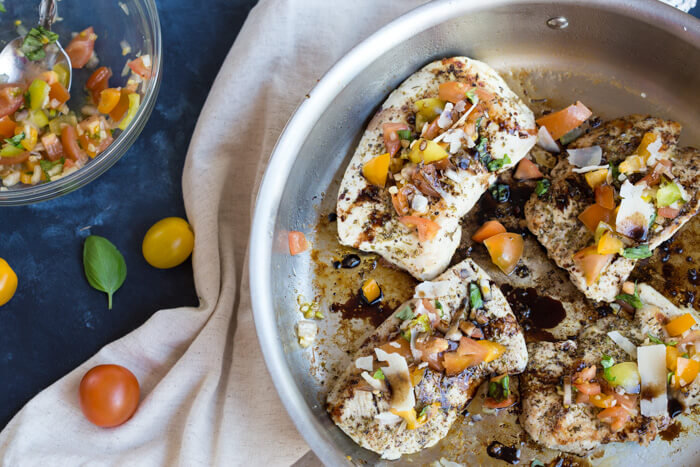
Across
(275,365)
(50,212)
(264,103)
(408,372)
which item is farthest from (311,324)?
(50,212)

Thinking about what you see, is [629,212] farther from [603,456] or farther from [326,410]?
[326,410]

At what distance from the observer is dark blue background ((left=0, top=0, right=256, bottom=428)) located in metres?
4.39

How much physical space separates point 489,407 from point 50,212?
11.2 ft

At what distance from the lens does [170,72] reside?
4.68m

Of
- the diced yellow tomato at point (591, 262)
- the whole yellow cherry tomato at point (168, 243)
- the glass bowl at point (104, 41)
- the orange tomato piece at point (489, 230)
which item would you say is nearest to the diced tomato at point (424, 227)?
the orange tomato piece at point (489, 230)

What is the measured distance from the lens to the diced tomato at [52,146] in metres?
4.30

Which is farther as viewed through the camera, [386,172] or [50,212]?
[50,212]

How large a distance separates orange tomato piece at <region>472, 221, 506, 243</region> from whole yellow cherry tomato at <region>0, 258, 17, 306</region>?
326 centimetres

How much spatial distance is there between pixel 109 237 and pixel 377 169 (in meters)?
2.05

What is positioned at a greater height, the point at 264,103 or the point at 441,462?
the point at 264,103

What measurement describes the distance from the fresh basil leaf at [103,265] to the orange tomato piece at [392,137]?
206cm

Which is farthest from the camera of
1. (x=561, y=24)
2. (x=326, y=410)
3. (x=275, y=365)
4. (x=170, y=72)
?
(x=170, y=72)

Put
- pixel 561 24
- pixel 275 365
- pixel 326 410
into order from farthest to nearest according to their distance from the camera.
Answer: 1. pixel 561 24
2. pixel 326 410
3. pixel 275 365

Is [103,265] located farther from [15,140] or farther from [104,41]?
[104,41]
